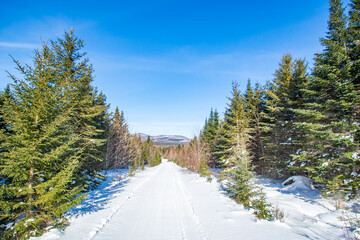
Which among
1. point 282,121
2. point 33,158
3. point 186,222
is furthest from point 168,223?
point 282,121

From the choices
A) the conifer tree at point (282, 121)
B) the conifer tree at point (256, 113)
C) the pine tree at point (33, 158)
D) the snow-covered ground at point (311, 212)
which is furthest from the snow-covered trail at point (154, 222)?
the conifer tree at point (256, 113)

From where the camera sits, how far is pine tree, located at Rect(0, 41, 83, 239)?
4.52 m

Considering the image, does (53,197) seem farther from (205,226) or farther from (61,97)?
(205,226)

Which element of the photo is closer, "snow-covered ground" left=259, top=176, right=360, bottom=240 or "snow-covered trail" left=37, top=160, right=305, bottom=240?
"snow-covered trail" left=37, top=160, right=305, bottom=240

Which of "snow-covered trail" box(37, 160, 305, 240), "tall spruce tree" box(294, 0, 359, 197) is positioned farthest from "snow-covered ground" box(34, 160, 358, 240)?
"tall spruce tree" box(294, 0, 359, 197)

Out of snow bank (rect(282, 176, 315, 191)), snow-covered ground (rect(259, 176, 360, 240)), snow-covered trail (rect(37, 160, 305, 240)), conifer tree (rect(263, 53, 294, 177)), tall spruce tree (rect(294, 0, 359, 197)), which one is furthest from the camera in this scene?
conifer tree (rect(263, 53, 294, 177))

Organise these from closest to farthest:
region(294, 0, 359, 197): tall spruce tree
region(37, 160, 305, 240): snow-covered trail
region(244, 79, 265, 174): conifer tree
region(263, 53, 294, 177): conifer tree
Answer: region(37, 160, 305, 240): snow-covered trail
region(294, 0, 359, 197): tall spruce tree
region(263, 53, 294, 177): conifer tree
region(244, 79, 265, 174): conifer tree

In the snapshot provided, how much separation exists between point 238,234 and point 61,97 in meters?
7.89

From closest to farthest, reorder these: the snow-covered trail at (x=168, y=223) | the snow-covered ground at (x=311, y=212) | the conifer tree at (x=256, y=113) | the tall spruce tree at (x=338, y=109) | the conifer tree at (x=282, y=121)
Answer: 1. the snow-covered trail at (x=168, y=223)
2. the snow-covered ground at (x=311, y=212)
3. the tall spruce tree at (x=338, y=109)
4. the conifer tree at (x=282, y=121)
5. the conifer tree at (x=256, y=113)

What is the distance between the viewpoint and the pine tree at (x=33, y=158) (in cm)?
452

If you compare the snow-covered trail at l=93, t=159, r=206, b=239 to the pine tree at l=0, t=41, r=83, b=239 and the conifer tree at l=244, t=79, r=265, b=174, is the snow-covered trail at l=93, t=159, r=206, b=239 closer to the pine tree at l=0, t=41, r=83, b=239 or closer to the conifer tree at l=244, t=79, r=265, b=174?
the pine tree at l=0, t=41, r=83, b=239

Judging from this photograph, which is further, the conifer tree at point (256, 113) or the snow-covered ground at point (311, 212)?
the conifer tree at point (256, 113)

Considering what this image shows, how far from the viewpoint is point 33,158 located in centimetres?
465

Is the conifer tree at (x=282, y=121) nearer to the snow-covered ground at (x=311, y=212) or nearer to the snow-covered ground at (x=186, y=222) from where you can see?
the snow-covered ground at (x=311, y=212)
